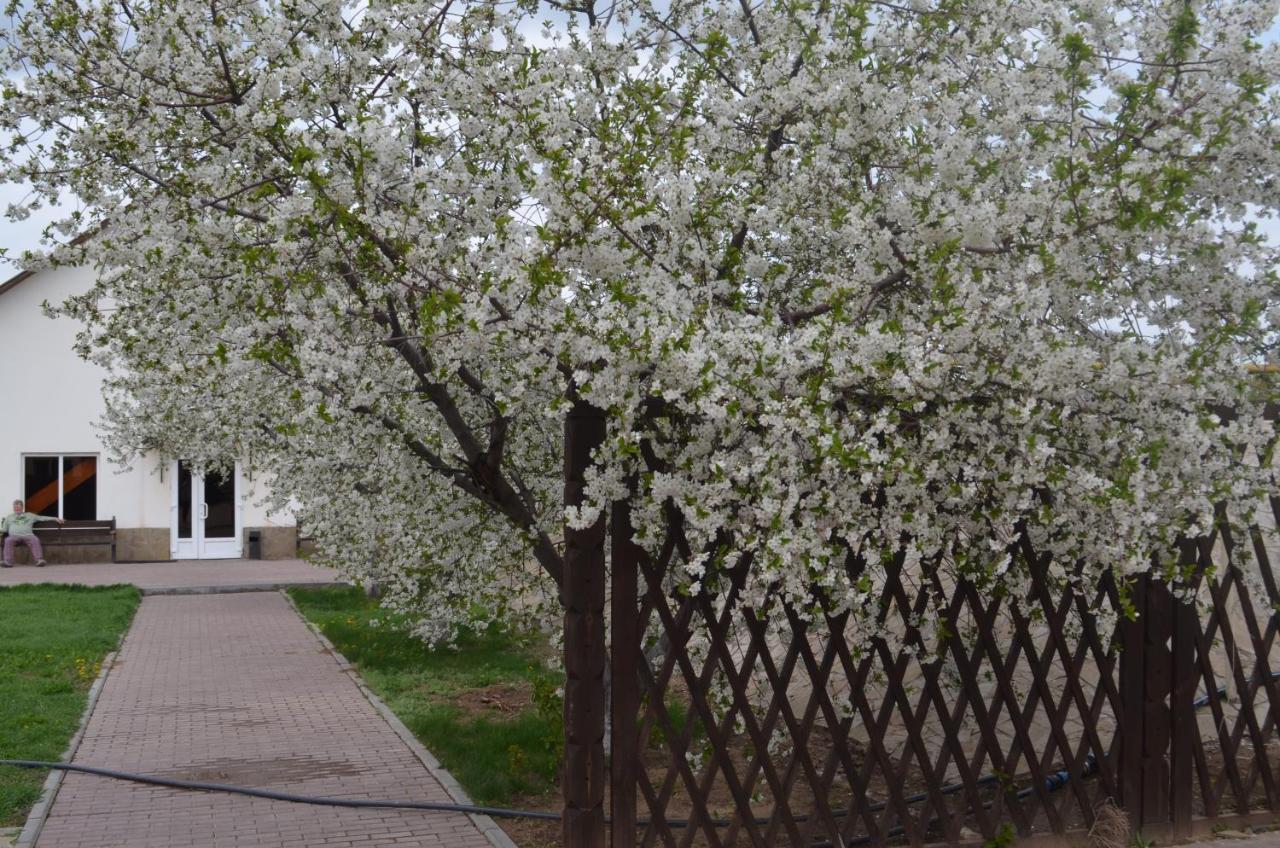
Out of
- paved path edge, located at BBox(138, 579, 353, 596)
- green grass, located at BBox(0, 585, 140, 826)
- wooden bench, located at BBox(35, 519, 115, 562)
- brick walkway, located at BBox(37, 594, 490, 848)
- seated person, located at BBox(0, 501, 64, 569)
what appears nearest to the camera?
brick walkway, located at BBox(37, 594, 490, 848)

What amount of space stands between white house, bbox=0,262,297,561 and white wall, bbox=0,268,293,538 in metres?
0.02

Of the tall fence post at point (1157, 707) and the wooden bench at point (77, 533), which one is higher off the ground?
the wooden bench at point (77, 533)

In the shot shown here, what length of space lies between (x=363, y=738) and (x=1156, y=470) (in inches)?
245

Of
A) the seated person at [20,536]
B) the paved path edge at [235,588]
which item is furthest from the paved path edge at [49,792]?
the seated person at [20,536]

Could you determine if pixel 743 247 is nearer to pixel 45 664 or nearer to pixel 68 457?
pixel 45 664

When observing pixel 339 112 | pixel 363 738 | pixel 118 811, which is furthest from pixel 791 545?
pixel 363 738

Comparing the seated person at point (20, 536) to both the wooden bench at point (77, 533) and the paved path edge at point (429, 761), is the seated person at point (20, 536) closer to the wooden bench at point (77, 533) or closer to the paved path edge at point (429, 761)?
the wooden bench at point (77, 533)

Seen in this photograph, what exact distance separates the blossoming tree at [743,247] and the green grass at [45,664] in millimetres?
2925

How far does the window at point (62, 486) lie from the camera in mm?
26812

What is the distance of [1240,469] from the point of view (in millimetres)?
5094

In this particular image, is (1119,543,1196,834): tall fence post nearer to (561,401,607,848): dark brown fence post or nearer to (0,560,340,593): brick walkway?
(561,401,607,848): dark brown fence post

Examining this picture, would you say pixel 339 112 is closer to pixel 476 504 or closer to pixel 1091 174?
pixel 476 504

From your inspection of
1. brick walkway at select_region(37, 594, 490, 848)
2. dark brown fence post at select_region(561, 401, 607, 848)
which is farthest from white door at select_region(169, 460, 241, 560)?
dark brown fence post at select_region(561, 401, 607, 848)

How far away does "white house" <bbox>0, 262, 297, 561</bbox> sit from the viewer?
2633 cm
